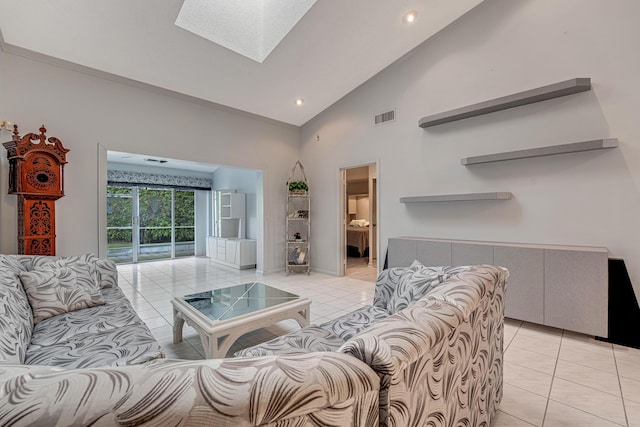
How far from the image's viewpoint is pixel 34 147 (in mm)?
2799

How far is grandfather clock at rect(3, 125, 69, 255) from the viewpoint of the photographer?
2.75 metres

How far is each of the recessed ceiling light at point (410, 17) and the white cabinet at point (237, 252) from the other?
15.6 ft

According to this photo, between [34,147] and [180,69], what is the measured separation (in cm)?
182

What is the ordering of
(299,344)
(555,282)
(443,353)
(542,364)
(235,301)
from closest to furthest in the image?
(443,353) < (299,344) < (542,364) < (235,301) < (555,282)

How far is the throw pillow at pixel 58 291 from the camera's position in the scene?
1898 mm

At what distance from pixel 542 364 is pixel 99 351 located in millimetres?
3073

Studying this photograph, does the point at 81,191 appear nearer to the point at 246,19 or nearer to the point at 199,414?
the point at 246,19

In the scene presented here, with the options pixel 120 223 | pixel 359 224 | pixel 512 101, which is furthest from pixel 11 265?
pixel 359 224

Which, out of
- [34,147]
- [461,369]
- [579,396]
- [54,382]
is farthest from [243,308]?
[34,147]

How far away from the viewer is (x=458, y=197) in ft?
11.6

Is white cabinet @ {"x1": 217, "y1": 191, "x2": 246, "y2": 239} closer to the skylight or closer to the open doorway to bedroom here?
the open doorway to bedroom

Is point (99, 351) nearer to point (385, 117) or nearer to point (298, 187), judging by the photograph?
point (298, 187)

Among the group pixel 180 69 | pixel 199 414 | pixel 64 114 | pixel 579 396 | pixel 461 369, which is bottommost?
pixel 579 396

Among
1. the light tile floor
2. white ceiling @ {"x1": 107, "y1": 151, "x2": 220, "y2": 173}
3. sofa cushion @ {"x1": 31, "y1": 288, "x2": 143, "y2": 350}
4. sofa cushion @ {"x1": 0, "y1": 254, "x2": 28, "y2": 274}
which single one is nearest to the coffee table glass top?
the light tile floor
